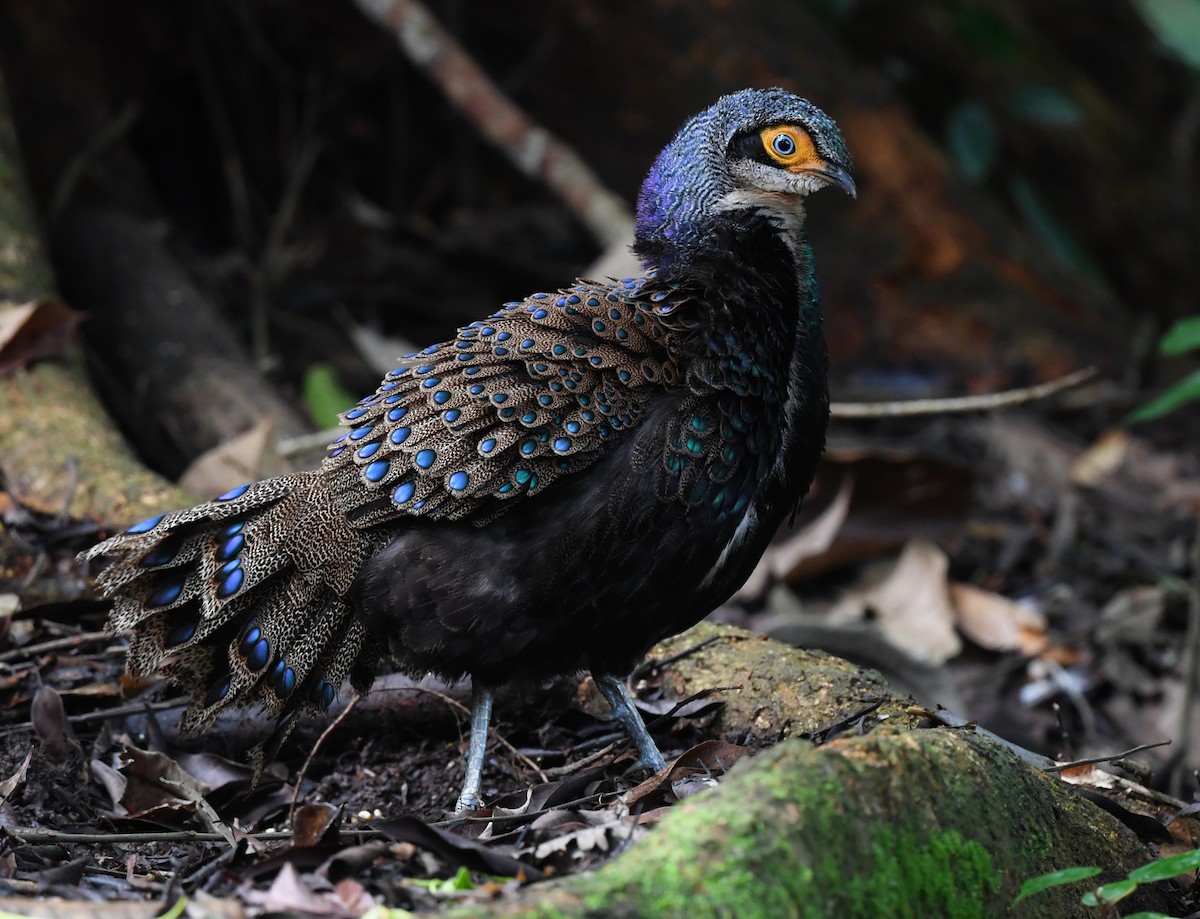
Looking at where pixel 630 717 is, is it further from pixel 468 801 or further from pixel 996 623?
pixel 996 623

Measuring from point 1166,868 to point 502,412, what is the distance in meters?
1.87

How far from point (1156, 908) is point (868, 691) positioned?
3.33ft

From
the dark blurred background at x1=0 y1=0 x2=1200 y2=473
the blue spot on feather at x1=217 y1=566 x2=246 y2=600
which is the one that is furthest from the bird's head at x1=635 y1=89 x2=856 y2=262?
the dark blurred background at x1=0 y1=0 x2=1200 y2=473

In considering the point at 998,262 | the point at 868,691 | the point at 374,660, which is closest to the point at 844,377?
the point at 998,262

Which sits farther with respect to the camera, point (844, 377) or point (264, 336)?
point (844, 377)

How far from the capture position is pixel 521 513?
144 inches

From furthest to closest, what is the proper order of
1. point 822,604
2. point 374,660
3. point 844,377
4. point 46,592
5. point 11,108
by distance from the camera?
point 844,377 < point 11,108 < point 822,604 < point 46,592 < point 374,660

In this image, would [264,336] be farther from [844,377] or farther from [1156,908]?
[1156,908]

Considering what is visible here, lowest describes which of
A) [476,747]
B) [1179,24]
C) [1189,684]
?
[1189,684]

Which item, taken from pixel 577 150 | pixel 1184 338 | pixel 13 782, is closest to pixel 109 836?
pixel 13 782

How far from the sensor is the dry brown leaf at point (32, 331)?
5508 mm

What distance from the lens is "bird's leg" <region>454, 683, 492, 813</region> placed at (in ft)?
12.3

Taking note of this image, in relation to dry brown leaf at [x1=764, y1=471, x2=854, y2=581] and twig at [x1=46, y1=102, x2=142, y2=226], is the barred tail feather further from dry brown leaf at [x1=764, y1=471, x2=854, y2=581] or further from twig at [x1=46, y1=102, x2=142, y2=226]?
twig at [x1=46, y1=102, x2=142, y2=226]

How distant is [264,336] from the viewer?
300 inches
